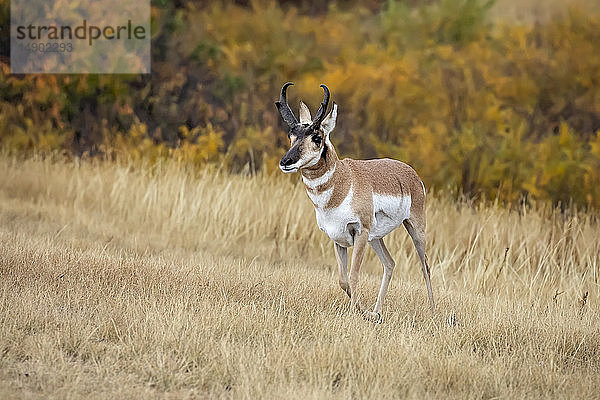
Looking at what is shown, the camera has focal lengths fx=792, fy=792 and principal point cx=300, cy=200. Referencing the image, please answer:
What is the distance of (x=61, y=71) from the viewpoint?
20016 mm

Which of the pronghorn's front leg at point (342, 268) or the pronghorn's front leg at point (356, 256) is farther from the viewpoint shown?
the pronghorn's front leg at point (342, 268)

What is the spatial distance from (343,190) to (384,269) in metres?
1.17

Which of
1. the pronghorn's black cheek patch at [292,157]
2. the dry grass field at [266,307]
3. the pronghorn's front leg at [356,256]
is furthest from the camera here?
the pronghorn's front leg at [356,256]


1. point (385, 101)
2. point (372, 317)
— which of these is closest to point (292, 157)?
point (372, 317)

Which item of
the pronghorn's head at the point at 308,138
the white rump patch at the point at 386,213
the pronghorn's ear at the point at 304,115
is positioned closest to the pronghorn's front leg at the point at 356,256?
the white rump patch at the point at 386,213

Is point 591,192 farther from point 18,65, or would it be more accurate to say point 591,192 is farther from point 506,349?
point 18,65

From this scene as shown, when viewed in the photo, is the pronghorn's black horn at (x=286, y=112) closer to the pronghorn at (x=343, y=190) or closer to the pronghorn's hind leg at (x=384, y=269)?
the pronghorn at (x=343, y=190)

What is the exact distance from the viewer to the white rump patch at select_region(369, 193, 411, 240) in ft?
23.8

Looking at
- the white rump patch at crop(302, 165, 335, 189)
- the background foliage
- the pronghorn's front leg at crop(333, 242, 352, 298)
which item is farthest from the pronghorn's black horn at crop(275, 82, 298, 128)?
the background foliage

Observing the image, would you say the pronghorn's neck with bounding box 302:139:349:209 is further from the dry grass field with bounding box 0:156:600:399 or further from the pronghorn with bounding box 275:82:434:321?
the dry grass field with bounding box 0:156:600:399

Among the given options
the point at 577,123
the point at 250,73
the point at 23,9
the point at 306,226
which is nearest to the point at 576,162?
the point at 577,123

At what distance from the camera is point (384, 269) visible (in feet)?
25.3

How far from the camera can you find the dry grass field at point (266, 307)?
217 inches

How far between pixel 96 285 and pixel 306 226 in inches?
188
